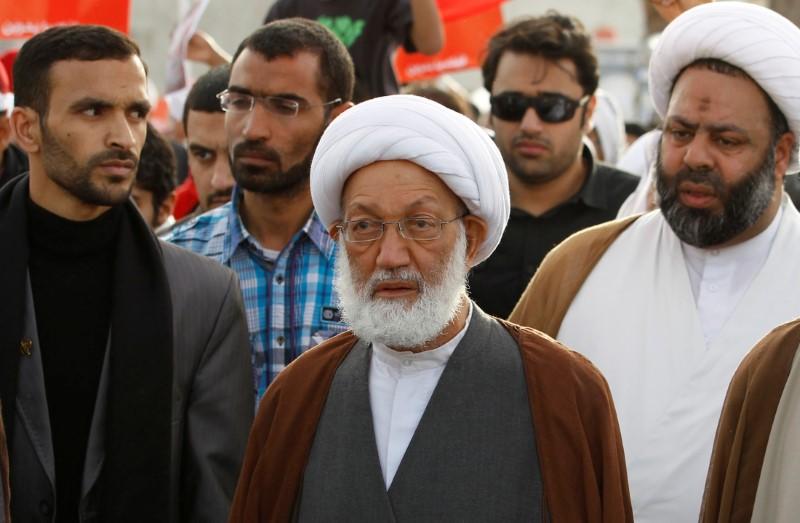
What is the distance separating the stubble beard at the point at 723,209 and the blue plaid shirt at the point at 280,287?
3.83 feet

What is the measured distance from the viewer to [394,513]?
3.58 meters

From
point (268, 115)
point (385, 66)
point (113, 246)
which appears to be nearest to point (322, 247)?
point (268, 115)

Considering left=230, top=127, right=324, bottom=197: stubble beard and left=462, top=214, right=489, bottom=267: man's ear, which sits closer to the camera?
left=462, top=214, right=489, bottom=267: man's ear

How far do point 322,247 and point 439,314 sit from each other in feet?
4.44

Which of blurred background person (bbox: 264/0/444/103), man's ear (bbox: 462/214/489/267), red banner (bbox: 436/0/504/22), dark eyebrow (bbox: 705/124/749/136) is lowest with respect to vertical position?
man's ear (bbox: 462/214/489/267)

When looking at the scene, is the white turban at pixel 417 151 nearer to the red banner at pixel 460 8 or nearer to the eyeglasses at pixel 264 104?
the eyeglasses at pixel 264 104

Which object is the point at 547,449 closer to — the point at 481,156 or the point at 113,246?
the point at 481,156

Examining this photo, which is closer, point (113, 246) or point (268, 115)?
point (113, 246)

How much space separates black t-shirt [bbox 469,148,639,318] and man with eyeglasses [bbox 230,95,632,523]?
1.60 meters

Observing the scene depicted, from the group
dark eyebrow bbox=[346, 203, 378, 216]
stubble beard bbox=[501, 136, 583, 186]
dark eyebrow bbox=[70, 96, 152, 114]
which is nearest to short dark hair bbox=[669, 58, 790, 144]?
stubble beard bbox=[501, 136, 583, 186]

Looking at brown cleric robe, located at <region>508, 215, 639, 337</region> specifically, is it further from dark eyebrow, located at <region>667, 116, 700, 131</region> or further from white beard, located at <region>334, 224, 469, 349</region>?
white beard, located at <region>334, 224, 469, 349</region>

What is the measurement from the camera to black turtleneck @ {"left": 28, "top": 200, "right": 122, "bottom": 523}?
428 centimetres

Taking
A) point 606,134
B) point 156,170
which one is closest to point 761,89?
point 156,170

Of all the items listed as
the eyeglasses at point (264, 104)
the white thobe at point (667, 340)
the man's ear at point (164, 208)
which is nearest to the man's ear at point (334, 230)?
the white thobe at point (667, 340)
